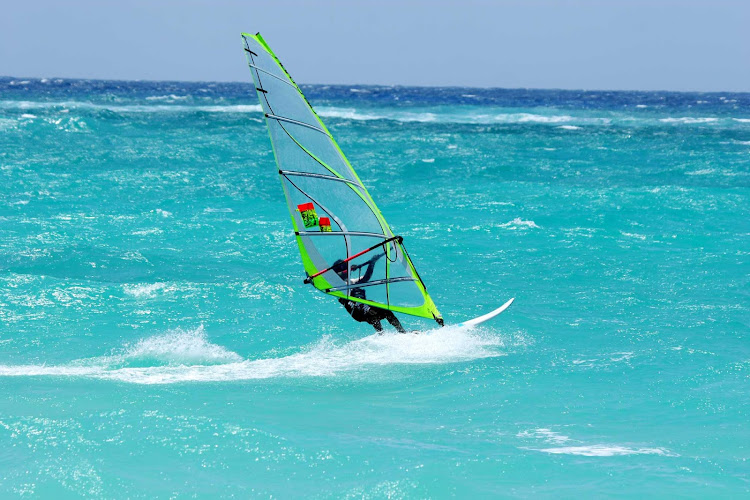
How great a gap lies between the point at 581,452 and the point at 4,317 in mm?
7186

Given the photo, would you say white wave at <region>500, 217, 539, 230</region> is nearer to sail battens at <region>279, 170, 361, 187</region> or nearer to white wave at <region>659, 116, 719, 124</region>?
sail battens at <region>279, 170, 361, 187</region>

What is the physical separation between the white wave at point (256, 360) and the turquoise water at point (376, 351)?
4 centimetres

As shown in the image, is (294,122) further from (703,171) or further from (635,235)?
(703,171)

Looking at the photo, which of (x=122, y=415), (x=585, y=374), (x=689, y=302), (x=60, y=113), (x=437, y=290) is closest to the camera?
(x=122, y=415)

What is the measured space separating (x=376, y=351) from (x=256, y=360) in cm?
132

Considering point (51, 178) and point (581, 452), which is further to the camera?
point (51, 178)

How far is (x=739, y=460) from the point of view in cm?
638

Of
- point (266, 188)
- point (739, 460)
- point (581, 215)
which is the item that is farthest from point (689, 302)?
point (266, 188)

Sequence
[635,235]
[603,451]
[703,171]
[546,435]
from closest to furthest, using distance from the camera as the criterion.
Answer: [603,451] → [546,435] → [635,235] → [703,171]

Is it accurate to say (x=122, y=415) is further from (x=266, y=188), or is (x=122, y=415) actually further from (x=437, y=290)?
(x=266, y=188)

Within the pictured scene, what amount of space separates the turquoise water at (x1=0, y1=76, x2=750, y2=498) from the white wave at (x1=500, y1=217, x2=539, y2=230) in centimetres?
14

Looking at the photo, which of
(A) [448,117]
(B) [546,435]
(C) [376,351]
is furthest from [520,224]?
(A) [448,117]

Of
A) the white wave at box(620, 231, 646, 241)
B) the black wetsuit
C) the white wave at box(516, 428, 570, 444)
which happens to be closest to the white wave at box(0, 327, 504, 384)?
the black wetsuit

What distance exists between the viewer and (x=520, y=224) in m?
17.0
